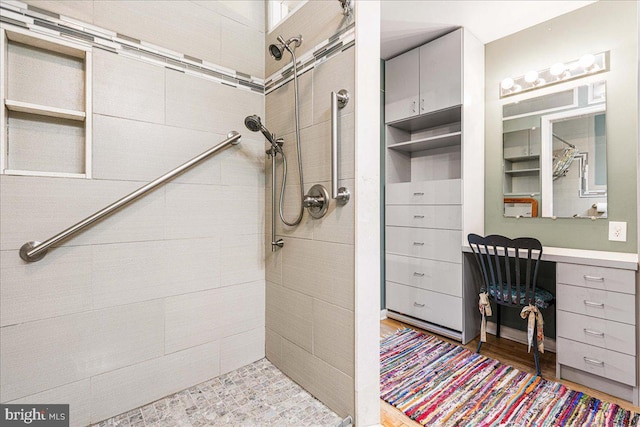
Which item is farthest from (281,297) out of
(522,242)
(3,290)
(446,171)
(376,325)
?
(446,171)

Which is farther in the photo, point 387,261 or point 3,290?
point 387,261

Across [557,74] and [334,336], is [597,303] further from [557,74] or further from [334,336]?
[557,74]

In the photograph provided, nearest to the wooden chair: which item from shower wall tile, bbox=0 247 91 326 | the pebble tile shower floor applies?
the pebble tile shower floor

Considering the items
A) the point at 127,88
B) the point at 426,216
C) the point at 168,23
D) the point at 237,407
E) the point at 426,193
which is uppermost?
the point at 168,23

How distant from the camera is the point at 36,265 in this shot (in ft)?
3.86

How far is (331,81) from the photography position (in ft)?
4.61

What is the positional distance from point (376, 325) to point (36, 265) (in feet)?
4.69

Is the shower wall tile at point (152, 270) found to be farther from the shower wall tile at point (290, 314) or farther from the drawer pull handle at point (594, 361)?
the drawer pull handle at point (594, 361)

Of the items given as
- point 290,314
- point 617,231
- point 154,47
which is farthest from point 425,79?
point 290,314

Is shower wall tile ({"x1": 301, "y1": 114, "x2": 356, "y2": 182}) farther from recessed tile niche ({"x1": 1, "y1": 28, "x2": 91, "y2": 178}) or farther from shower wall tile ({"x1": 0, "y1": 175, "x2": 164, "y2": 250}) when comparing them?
recessed tile niche ({"x1": 1, "y1": 28, "x2": 91, "y2": 178})

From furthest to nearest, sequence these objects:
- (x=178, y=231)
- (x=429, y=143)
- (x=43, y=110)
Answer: (x=429, y=143)
(x=178, y=231)
(x=43, y=110)

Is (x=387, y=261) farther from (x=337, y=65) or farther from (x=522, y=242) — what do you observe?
(x=337, y=65)

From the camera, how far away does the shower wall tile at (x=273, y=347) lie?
5.65 ft

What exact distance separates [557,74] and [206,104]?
2.60 meters
